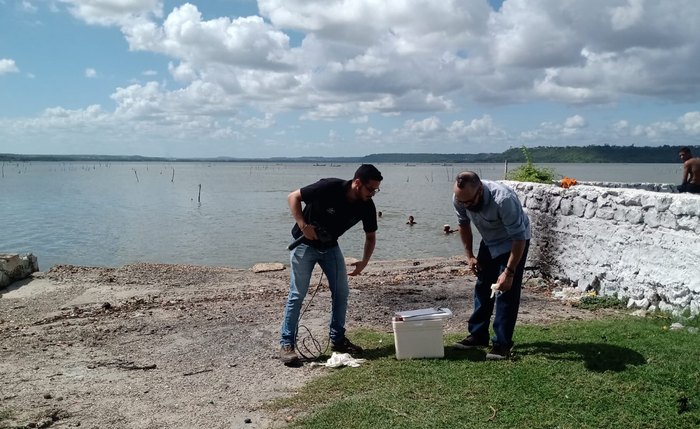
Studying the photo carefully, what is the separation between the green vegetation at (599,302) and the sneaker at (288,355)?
4736mm

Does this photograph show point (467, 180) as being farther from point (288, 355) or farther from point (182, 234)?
point (182, 234)

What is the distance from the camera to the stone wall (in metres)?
7.43

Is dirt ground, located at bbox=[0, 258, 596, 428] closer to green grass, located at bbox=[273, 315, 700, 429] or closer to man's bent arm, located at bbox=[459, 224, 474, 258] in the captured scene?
green grass, located at bbox=[273, 315, 700, 429]

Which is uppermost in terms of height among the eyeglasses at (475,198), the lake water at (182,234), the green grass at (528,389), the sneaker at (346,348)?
the eyeglasses at (475,198)

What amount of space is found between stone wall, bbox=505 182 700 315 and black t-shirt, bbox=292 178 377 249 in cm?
442

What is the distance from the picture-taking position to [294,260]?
19.8 ft

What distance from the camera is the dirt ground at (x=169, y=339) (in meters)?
5.00

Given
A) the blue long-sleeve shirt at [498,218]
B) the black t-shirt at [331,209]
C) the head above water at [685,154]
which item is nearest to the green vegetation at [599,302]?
the blue long-sleeve shirt at [498,218]

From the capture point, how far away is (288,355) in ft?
19.9

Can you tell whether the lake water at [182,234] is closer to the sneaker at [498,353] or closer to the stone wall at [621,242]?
the stone wall at [621,242]

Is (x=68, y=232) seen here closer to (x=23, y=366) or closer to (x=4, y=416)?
(x=23, y=366)

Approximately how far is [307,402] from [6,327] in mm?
6154

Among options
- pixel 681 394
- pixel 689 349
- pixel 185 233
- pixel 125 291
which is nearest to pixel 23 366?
pixel 125 291

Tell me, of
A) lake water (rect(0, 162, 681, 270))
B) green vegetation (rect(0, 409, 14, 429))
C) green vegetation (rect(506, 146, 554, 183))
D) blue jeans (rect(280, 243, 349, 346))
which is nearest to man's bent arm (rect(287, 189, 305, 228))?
blue jeans (rect(280, 243, 349, 346))
